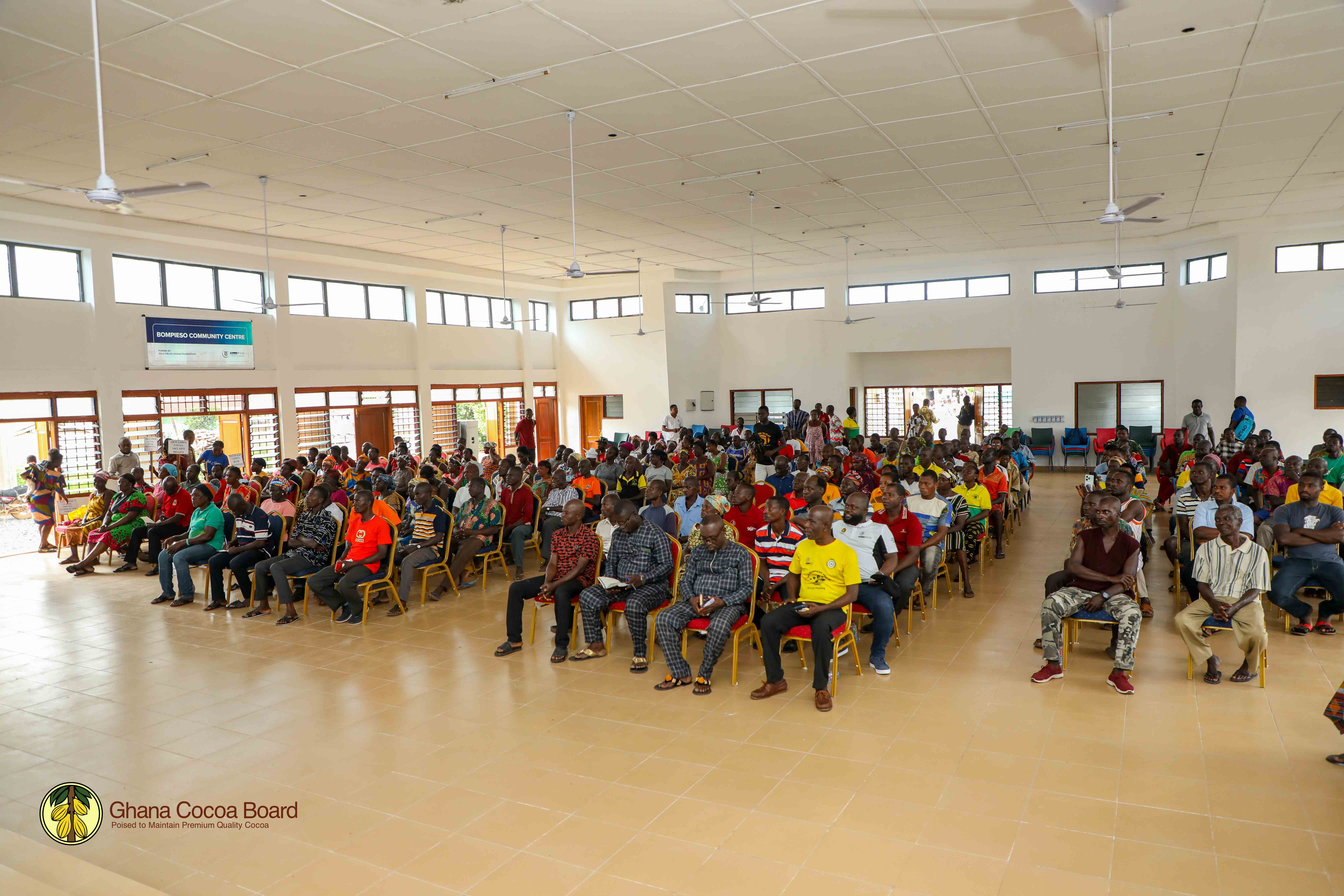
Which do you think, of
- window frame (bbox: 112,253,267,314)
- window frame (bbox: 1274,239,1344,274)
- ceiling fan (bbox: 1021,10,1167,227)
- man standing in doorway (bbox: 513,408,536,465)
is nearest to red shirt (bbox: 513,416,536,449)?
man standing in doorway (bbox: 513,408,536,465)

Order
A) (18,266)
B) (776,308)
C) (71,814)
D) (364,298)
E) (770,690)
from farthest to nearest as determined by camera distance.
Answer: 1. (776,308)
2. (364,298)
3. (18,266)
4. (770,690)
5. (71,814)

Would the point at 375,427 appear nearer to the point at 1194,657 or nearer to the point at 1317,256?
the point at 1194,657

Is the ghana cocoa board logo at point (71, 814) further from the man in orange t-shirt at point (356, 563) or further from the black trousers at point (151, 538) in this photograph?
the black trousers at point (151, 538)

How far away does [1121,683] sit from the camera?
490 centimetres

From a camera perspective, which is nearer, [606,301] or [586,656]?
[586,656]

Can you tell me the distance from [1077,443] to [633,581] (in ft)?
46.3

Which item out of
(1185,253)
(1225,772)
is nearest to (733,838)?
(1225,772)

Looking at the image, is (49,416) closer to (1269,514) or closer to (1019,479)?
(1019,479)

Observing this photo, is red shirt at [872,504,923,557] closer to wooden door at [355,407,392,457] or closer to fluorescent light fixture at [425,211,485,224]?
fluorescent light fixture at [425,211,485,224]

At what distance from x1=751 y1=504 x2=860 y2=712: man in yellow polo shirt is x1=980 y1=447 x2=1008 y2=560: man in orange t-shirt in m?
3.82

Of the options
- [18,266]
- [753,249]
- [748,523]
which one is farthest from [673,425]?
[18,266]

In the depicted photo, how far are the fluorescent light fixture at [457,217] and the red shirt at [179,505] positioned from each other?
16.8 ft

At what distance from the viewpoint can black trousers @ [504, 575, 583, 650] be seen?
5973 millimetres

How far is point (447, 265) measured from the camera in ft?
53.0
